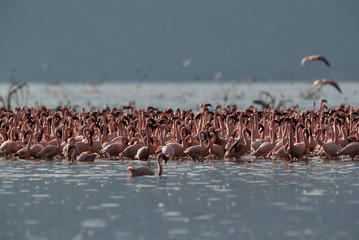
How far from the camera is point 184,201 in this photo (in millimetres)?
17781

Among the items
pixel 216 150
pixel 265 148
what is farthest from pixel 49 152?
pixel 265 148

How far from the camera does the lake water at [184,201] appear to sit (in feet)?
49.2

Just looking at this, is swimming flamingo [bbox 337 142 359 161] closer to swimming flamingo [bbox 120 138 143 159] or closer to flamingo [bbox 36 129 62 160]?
swimming flamingo [bbox 120 138 143 159]

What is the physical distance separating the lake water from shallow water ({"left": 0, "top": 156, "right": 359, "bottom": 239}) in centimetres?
2

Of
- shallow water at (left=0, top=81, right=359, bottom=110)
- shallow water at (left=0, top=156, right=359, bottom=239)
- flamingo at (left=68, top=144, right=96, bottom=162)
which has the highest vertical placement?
shallow water at (left=0, top=81, right=359, bottom=110)

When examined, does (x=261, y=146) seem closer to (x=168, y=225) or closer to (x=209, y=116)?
(x=209, y=116)

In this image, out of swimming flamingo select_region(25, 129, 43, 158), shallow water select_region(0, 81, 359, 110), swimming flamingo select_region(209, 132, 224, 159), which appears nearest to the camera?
swimming flamingo select_region(209, 132, 224, 159)

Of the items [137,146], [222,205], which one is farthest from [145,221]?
[137,146]

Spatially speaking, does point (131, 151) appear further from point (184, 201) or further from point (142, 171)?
point (184, 201)

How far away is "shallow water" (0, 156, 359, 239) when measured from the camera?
49.2 feet

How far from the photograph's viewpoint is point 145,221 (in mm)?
15766

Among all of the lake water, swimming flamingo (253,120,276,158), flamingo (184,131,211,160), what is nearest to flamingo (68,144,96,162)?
the lake water

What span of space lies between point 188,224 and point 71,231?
6.79ft

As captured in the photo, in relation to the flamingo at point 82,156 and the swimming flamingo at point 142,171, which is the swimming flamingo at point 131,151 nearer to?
the flamingo at point 82,156
